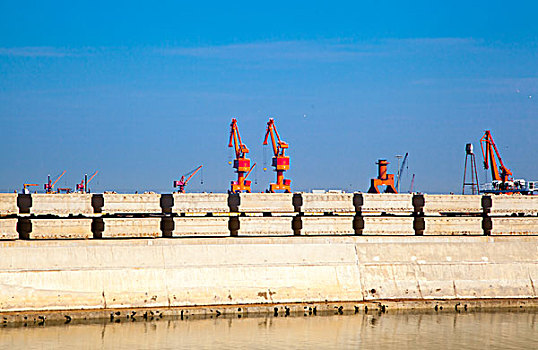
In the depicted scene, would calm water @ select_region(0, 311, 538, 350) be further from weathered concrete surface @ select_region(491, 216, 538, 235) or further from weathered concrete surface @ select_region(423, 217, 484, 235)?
weathered concrete surface @ select_region(491, 216, 538, 235)

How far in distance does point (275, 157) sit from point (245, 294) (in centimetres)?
16205

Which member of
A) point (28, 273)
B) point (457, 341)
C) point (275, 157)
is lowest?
point (457, 341)

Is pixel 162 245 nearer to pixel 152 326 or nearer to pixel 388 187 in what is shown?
pixel 152 326

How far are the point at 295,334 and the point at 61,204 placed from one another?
24.4ft

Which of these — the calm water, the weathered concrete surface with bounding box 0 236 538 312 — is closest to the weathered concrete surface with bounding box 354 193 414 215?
the weathered concrete surface with bounding box 0 236 538 312

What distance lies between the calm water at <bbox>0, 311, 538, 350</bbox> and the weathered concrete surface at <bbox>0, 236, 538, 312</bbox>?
1048 millimetres

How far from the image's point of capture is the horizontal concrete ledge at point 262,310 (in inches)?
872

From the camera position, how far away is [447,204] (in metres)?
27.7

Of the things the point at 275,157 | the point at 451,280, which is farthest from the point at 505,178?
the point at 451,280

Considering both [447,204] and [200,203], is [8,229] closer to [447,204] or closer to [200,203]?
[200,203]

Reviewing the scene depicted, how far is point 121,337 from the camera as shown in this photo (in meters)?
21.7

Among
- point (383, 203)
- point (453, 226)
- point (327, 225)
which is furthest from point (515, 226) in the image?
point (327, 225)

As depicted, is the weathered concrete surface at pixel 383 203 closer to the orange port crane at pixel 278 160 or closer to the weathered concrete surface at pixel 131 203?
the weathered concrete surface at pixel 131 203

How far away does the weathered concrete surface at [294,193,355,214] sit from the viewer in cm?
2642
